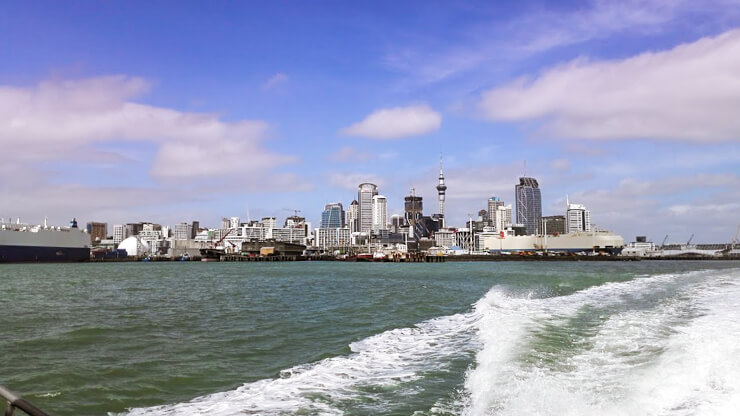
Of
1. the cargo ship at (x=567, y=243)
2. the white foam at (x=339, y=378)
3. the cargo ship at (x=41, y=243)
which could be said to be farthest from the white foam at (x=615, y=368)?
the cargo ship at (x=567, y=243)

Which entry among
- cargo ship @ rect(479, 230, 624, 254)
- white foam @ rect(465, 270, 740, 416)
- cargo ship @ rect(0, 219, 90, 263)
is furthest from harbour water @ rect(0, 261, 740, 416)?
cargo ship @ rect(479, 230, 624, 254)

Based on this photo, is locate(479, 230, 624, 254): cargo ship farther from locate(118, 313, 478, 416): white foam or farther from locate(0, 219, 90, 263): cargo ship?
locate(118, 313, 478, 416): white foam

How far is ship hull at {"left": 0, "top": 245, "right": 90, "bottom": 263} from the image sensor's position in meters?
91.0

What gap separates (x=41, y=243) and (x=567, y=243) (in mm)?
149366

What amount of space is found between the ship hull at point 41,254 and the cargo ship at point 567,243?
5314 inches

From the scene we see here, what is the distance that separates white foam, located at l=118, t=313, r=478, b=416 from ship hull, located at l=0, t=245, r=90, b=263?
101428mm

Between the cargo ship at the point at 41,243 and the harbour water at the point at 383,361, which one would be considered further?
the cargo ship at the point at 41,243

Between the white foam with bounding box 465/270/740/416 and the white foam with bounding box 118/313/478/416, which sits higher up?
the white foam with bounding box 465/270/740/416

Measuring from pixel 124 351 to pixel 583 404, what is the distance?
10271 millimetres

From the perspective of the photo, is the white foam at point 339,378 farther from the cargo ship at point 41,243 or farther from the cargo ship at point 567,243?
the cargo ship at point 567,243

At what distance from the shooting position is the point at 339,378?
9.31 meters

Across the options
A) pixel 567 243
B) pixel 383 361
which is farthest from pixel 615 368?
pixel 567 243

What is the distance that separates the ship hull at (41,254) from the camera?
299 ft

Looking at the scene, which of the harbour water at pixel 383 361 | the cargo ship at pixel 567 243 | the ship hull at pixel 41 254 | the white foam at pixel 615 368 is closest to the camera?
the white foam at pixel 615 368
